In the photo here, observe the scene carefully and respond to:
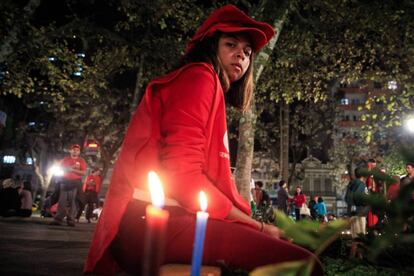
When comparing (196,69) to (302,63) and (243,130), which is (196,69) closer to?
(243,130)

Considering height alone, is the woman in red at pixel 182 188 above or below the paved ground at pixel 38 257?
above

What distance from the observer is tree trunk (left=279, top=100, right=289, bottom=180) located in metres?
33.4

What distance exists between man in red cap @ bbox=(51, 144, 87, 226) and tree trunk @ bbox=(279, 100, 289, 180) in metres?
23.3

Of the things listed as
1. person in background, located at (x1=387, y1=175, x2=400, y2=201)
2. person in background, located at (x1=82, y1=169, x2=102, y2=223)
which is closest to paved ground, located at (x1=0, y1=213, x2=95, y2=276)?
person in background, located at (x1=387, y1=175, x2=400, y2=201)

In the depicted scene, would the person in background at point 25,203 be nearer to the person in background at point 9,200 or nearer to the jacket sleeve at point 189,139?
the person in background at point 9,200

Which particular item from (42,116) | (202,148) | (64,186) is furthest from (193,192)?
(42,116)

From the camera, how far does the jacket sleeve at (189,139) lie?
5.56ft

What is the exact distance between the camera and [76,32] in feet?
49.5

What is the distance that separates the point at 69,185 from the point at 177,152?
1089 cm

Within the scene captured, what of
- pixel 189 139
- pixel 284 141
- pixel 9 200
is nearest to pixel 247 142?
pixel 189 139

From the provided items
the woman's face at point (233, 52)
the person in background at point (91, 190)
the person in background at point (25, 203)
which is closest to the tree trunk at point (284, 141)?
the person in background at point (91, 190)

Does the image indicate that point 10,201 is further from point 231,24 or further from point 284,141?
point 284,141

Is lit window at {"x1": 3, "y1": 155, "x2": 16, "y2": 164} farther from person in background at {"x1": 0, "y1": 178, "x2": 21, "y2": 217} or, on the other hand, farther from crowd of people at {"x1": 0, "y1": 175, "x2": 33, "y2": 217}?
person in background at {"x1": 0, "y1": 178, "x2": 21, "y2": 217}

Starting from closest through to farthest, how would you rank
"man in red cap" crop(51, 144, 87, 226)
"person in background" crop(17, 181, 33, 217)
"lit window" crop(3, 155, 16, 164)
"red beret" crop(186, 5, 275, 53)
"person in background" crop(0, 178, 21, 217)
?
"red beret" crop(186, 5, 275, 53), "man in red cap" crop(51, 144, 87, 226), "person in background" crop(0, 178, 21, 217), "person in background" crop(17, 181, 33, 217), "lit window" crop(3, 155, 16, 164)
